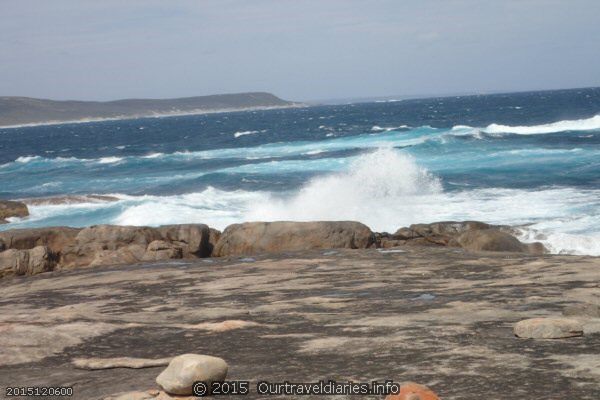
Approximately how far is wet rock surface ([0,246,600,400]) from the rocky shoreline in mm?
2733

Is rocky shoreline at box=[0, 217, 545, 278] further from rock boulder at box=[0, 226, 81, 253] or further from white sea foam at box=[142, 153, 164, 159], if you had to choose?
white sea foam at box=[142, 153, 164, 159]

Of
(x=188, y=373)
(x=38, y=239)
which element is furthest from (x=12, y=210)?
(x=188, y=373)

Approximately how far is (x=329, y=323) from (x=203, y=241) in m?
9.64

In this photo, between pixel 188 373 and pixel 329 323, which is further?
pixel 329 323

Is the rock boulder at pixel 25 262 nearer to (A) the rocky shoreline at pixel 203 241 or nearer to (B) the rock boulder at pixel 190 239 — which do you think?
(A) the rocky shoreline at pixel 203 241

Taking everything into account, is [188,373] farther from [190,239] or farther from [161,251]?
[190,239]

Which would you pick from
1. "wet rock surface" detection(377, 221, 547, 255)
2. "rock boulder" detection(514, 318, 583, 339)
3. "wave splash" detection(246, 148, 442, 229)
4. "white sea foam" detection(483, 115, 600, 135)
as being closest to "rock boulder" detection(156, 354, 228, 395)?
"rock boulder" detection(514, 318, 583, 339)

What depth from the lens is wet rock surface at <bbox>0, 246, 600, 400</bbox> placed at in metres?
5.70

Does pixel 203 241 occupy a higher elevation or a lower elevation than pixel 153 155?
higher

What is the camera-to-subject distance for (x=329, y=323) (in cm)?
752

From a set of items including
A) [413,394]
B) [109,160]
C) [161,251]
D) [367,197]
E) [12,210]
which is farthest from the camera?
[109,160]

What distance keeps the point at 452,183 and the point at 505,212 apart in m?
8.96

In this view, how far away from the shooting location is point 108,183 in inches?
1684

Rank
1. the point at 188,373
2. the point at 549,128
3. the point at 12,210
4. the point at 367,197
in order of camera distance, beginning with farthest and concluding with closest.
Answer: the point at 549,128
the point at 12,210
the point at 367,197
the point at 188,373
